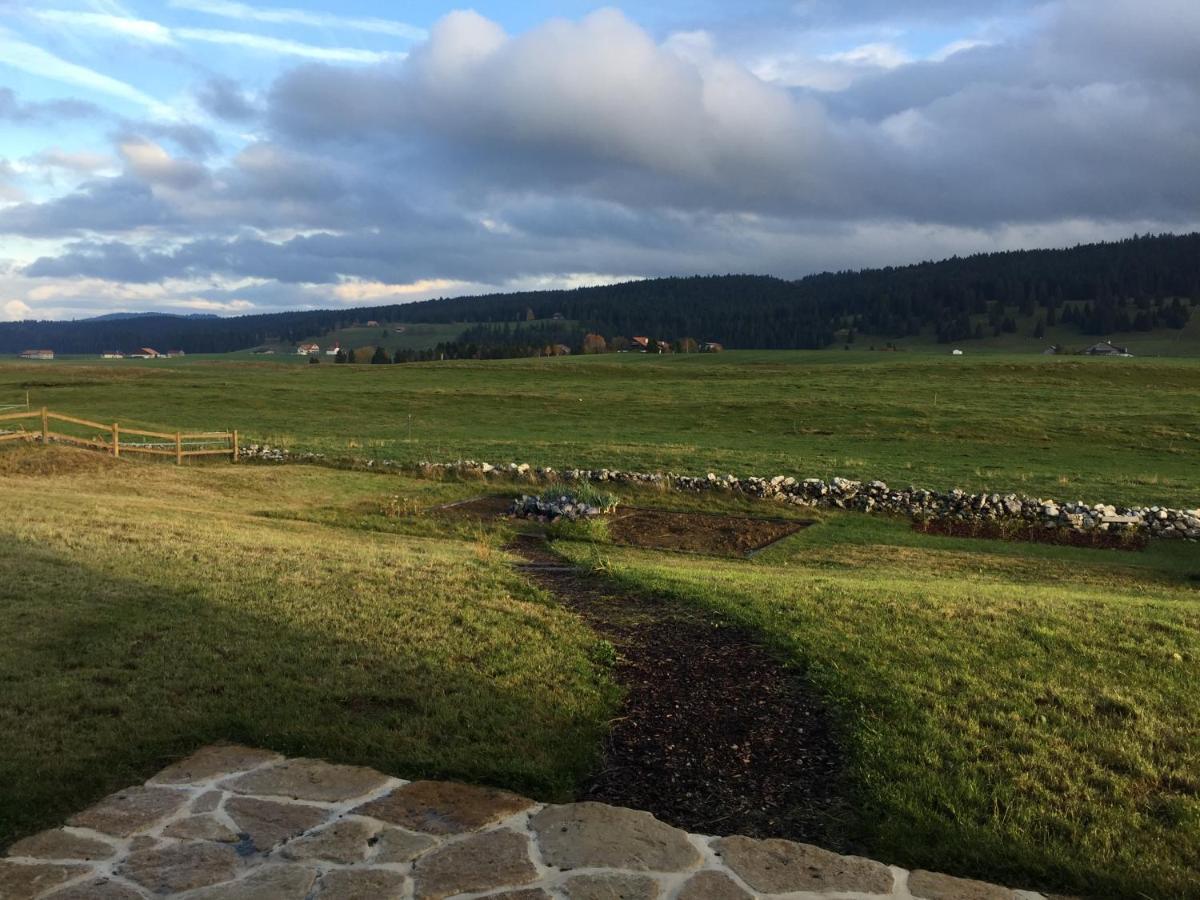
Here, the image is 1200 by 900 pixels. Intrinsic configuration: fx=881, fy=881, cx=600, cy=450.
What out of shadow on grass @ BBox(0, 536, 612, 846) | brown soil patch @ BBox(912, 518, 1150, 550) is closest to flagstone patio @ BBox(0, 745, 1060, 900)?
shadow on grass @ BBox(0, 536, 612, 846)

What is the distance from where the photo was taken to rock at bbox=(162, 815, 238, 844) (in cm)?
457

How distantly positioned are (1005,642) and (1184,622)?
257 centimetres

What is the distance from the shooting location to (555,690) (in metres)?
6.95

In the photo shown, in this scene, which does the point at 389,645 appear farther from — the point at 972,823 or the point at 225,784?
the point at 972,823

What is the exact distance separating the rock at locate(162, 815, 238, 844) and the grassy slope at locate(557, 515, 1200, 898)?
11.2ft

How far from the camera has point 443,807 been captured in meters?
4.92

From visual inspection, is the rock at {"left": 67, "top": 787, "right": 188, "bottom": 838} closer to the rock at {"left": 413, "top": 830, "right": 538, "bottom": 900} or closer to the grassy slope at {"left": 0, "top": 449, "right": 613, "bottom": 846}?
the grassy slope at {"left": 0, "top": 449, "right": 613, "bottom": 846}

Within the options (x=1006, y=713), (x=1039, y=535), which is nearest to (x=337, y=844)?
(x=1006, y=713)

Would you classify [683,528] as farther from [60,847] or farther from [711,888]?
[60,847]

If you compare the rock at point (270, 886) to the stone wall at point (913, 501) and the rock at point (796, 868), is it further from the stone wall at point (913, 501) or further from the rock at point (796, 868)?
the stone wall at point (913, 501)

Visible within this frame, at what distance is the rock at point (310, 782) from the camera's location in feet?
16.7

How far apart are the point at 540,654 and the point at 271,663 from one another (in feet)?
7.44

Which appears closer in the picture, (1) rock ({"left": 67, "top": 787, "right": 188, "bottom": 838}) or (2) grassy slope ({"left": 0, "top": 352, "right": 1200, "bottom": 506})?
(1) rock ({"left": 67, "top": 787, "right": 188, "bottom": 838})

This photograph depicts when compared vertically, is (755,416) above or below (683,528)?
above
